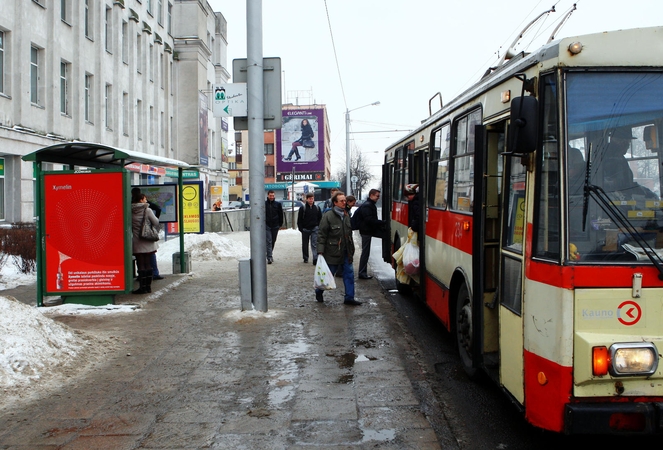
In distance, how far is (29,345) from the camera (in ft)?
21.7

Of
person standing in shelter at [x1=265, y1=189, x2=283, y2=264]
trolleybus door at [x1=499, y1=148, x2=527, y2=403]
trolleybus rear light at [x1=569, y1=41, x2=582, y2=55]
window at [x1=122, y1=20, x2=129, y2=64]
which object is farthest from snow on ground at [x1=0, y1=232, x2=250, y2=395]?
window at [x1=122, y1=20, x2=129, y2=64]

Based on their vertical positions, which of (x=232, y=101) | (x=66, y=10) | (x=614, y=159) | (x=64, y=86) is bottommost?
(x=614, y=159)

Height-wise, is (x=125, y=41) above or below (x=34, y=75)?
above

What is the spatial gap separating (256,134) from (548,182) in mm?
5862

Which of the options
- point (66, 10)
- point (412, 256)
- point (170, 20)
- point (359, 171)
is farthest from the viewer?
point (359, 171)

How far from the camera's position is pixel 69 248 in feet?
32.6

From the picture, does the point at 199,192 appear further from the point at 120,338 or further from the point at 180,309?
the point at 120,338

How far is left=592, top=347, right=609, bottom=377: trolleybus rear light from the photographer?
3.96 metres

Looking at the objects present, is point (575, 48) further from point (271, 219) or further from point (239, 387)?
point (271, 219)

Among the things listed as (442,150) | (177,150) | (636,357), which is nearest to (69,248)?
(442,150)

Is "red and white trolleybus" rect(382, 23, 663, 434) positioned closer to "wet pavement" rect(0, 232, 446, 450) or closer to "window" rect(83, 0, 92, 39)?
"wet pavement" rect(0, 232, 446, 450)

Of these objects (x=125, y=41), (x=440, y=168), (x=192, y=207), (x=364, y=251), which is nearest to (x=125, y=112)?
(x=125, y=41)

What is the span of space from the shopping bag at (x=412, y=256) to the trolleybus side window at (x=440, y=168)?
1249 millimetres

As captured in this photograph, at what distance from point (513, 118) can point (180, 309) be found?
7.18 m
